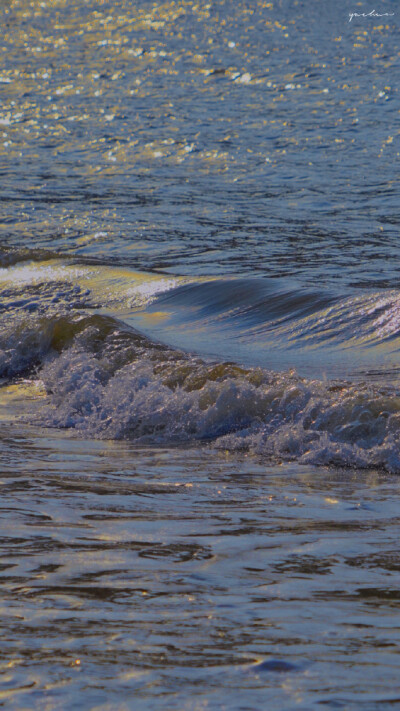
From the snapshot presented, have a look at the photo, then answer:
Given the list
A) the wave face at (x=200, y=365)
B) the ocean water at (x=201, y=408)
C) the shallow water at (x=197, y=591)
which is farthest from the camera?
the wave face at (x=200, y=365)

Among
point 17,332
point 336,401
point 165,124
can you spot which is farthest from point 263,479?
point 165,124

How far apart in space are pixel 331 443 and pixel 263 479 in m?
0.75

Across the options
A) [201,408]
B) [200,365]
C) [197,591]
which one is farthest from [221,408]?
[197,591]

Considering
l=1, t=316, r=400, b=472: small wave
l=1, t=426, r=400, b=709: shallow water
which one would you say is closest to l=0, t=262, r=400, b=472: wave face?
l=1, t=316, r=400, b=472: small wave

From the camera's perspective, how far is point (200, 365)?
23.9 feet

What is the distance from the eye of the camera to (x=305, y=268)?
38.2 feet

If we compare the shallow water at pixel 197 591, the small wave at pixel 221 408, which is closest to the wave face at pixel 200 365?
the small wave at pixel 221 408

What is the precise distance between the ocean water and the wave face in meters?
0.02

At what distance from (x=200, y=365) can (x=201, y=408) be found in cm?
80

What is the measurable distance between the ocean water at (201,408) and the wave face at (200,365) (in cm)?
2

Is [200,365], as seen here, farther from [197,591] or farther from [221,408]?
[197,591]

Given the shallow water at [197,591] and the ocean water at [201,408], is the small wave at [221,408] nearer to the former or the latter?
the ocean water at [201,408]

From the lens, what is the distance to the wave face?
5.94 m

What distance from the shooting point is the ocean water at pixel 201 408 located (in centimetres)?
265
